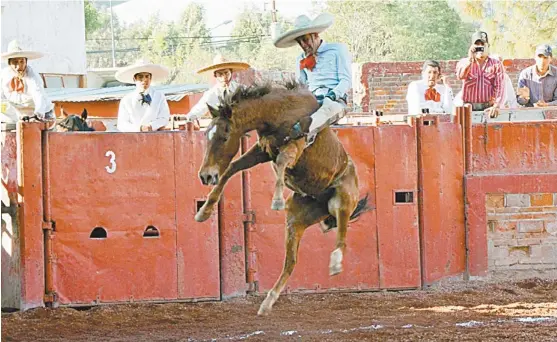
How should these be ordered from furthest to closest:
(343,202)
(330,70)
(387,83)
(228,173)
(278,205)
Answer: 1. (387,83)
2. (330,70)
3. (343,202)
4. (228,173)
5. (278,205)

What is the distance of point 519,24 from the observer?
1086 inches

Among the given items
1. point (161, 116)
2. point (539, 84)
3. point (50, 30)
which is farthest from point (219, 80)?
point (50, 30)

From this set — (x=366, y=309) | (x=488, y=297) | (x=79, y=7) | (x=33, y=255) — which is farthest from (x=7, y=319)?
(x=79, y=7)

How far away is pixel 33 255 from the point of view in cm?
1068

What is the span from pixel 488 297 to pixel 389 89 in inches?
348

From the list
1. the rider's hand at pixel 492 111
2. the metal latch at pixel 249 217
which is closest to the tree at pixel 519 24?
the rider's hand at pixel 492 111

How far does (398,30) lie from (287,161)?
101 feet

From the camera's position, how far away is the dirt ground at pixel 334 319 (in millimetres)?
8953

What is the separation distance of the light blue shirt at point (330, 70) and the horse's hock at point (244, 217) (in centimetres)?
280

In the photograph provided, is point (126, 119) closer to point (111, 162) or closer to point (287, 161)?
point (111, 162)

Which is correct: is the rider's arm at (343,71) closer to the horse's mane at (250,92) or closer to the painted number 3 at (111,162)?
the horse's mane at (250,92)

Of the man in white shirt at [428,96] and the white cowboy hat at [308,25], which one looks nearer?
the white cowboy hat at [308,25]

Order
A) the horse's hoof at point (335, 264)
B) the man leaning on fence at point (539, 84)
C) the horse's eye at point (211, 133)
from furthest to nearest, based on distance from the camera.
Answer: the man leaning on fence at point (539, 84), the horse's hoof at point (335, 264), the horse's eye at point (211, 133)

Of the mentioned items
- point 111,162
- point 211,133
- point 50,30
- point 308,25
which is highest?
point 50,30
